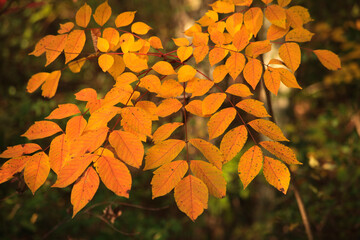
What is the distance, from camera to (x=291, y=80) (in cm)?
86

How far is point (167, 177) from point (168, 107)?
224 millimetres

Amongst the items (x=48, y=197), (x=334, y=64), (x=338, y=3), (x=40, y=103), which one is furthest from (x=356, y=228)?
(x=338, y=3)

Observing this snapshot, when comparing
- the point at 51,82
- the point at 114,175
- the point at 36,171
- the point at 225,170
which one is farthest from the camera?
the point at 225,170

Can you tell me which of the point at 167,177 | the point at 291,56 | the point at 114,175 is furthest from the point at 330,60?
the point at 114,175

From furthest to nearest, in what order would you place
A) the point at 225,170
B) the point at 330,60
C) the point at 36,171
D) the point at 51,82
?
the point at 225,170
the point at 51,82
the point at 330,60
the point at 36,171

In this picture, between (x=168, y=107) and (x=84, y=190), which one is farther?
(x=168, y=107)

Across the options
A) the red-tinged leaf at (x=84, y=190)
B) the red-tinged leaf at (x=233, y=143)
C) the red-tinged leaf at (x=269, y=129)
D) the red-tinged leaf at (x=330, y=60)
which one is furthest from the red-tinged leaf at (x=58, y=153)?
the red-tinged leaf at (x=330, y=60)

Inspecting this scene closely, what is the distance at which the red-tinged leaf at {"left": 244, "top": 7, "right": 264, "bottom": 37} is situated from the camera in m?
0.88

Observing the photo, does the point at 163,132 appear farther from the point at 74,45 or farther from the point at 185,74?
the point at 74,45

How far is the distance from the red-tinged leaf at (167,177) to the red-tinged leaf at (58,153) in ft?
0.97

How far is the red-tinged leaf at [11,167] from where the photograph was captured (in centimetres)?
81

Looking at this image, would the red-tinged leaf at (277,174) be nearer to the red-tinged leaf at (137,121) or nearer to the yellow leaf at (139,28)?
the red-tinged leaf at (137,121)

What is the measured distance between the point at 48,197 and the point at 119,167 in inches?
48.7

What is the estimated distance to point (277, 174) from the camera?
80 centimetres
